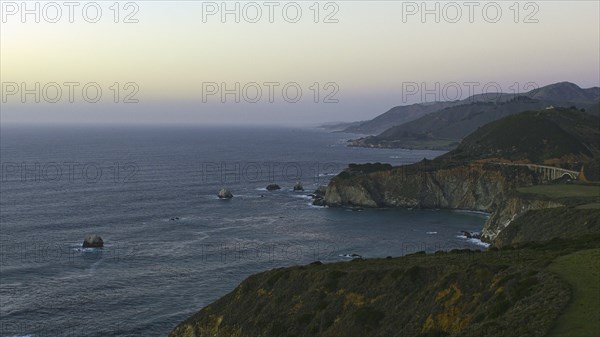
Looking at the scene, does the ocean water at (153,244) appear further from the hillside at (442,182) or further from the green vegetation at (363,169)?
the green vegetation at (363,169)

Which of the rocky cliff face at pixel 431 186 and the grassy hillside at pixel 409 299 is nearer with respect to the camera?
the grassy hillside at pixel 409 299

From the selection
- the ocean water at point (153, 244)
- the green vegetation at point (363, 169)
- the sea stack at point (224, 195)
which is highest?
the green vegetation at point (363, 169)

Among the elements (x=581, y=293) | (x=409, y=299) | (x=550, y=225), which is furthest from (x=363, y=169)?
(x=581, y=293)

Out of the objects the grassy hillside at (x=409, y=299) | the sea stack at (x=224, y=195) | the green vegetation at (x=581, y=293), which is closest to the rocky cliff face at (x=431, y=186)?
the sea stack at (x=224, y=195)

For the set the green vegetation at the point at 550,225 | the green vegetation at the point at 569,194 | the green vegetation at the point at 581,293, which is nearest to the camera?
the green vegetation at the point at 581,293

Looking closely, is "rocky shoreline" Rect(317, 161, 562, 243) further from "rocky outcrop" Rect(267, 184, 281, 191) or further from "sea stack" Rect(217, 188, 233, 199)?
"sea stack" Rect(217, 188, 233, 199)
